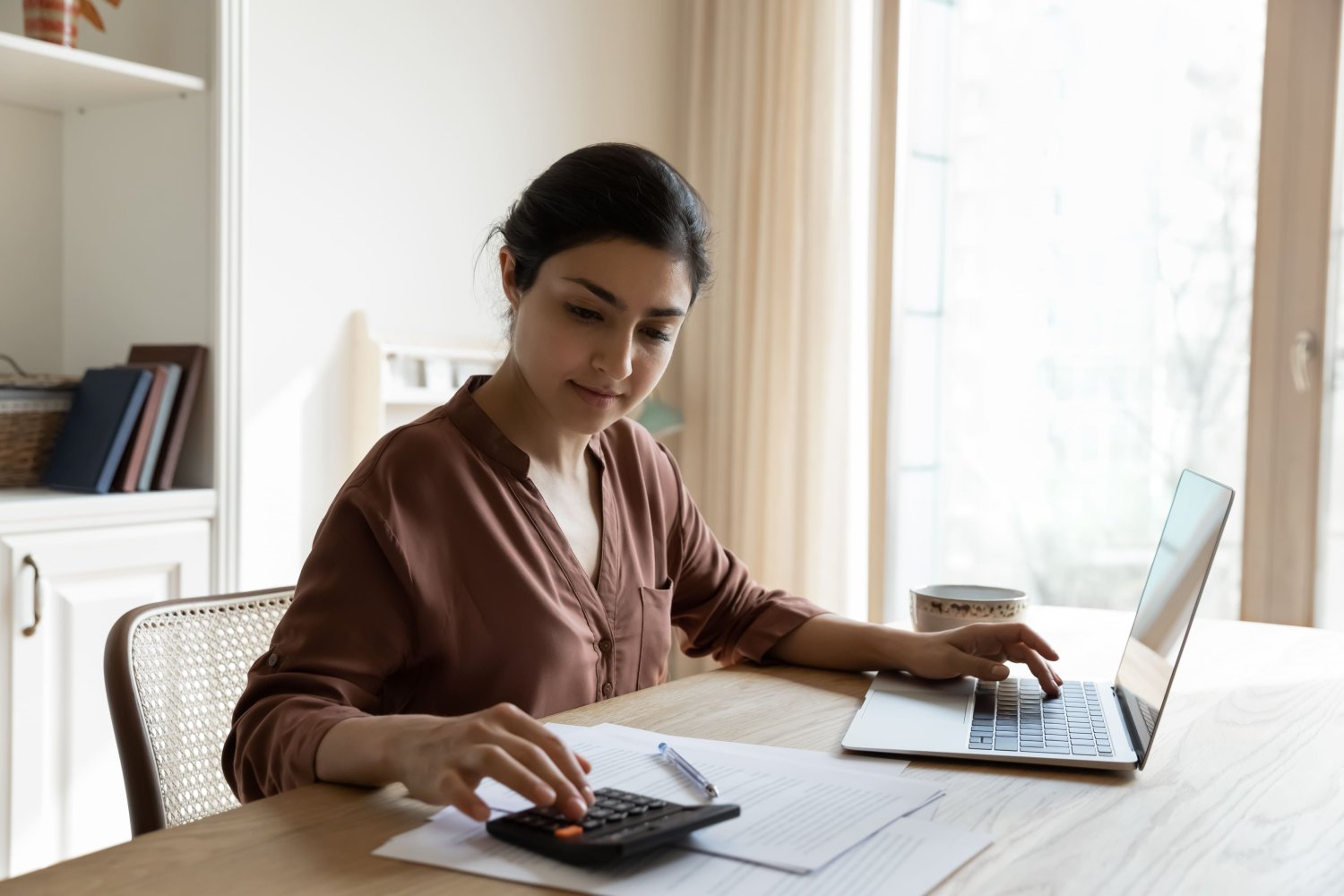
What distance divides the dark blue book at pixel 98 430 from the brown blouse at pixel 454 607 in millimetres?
953

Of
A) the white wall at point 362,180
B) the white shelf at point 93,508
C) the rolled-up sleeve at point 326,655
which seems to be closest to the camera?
the rolled-up sleeve at point 326,655

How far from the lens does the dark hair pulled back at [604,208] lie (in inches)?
51.3

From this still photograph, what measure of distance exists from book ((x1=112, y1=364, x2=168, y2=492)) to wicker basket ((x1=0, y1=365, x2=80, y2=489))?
16cm

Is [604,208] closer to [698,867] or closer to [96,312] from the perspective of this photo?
[698,867]

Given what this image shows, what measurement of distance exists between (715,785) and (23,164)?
2.00 m

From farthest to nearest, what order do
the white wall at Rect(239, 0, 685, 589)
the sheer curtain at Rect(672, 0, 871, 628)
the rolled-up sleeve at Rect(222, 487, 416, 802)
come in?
the sheer curtain at Rect(672, 0, 871, 628) → the white wall at Rect(239, 0, 685, 589) → the rolled-up sleeve at Rect(222, 487, 416, 802)

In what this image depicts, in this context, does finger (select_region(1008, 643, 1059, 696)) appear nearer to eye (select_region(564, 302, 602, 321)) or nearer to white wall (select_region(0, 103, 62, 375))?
eye (select_region(564, 302, 602, 321))

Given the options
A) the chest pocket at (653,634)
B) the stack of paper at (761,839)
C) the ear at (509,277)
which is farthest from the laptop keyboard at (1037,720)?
the ear at (509,277)

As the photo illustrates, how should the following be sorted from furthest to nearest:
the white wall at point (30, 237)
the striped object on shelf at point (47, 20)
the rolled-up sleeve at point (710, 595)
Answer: the white wall at point (30, 237) → the striped object on shelf at point (47, 20) → the rolled-up sleeve at point (710, 595)

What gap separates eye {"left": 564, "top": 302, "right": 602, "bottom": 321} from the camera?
1311mm

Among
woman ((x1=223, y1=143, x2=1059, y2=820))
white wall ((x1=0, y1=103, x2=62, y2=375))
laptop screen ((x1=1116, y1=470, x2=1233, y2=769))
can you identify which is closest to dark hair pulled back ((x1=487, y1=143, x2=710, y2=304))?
woman ((x1=223, y1=143, x2=1059, y2=820))

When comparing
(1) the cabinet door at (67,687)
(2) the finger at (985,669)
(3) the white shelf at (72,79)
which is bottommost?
(1) the cabinet door at (67,687)

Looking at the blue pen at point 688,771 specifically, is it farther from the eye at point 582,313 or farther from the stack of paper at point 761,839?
the eye at point 582,313

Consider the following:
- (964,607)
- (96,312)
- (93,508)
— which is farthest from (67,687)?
(964,607)
